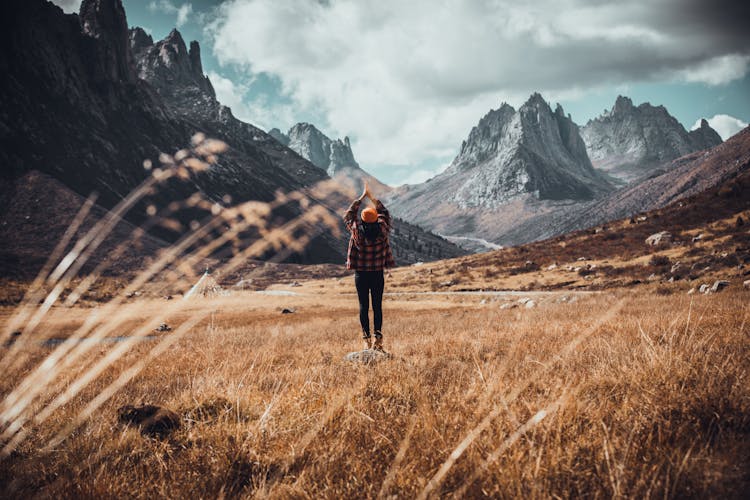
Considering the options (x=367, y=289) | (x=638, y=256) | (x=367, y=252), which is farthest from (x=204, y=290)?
(x=638, y=256)

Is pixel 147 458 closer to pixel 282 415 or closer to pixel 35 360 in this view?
pixel 282 415

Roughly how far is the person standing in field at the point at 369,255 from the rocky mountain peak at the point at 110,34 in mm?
137916

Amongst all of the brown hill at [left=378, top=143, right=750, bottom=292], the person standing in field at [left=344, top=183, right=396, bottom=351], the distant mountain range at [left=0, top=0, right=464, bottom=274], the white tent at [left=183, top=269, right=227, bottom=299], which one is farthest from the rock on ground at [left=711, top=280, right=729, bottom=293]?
the distant mountain range at [left=0, top=0, right=464, bottom=274]

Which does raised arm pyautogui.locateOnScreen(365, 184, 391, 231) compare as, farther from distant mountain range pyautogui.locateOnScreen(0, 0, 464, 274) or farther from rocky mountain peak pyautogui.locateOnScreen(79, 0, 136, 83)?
rocky mountain peak pyautogui.locateOnScreen(79, 0, 136, 83)

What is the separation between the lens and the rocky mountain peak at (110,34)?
362ft

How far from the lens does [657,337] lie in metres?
5.21

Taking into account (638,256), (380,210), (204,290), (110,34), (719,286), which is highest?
(110,34)

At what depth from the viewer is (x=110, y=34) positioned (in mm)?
119938

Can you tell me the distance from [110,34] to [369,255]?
523 ft

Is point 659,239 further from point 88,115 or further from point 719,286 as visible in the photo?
point 88,115

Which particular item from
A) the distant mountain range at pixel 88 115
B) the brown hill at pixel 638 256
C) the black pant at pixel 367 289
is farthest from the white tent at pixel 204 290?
the black pant at pixel 367 289

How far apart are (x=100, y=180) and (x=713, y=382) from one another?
110323 mm

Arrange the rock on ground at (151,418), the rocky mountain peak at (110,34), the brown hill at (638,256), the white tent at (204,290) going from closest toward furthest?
the rock on ground at (151,418), the brown hill at (638,256), the white tent at (204,290), the rocky mountain peak at (110,34)

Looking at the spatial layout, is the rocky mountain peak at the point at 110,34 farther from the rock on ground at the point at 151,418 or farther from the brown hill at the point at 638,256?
the rock on ground at the point at 151,418
